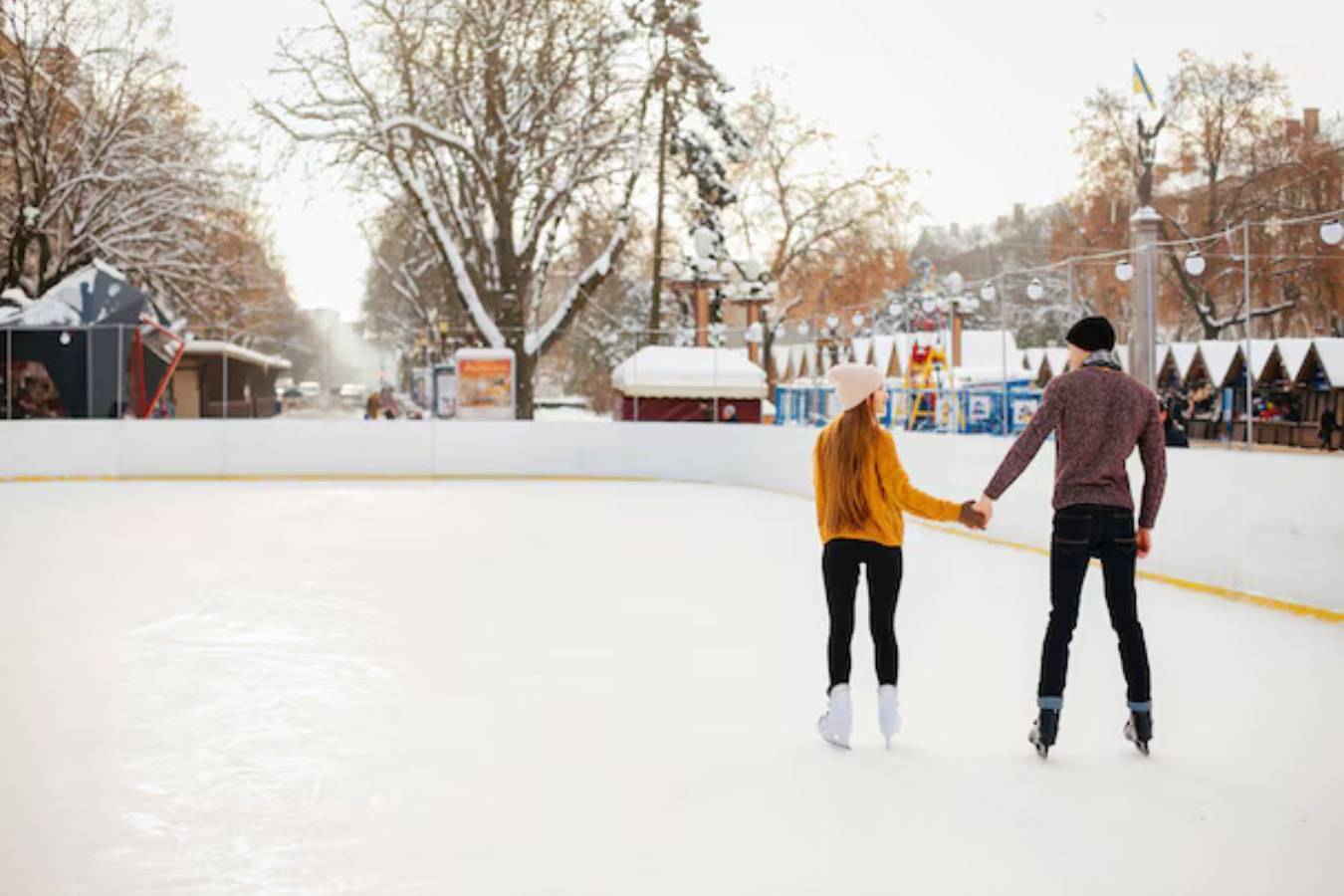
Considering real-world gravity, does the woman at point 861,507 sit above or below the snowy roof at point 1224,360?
below

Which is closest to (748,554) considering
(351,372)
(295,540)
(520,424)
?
(295,540)

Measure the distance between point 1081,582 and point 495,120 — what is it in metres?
27.0

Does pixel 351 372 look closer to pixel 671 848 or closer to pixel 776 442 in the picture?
pixel 776 442

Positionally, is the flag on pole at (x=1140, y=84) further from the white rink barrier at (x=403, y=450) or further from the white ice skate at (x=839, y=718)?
the white ice skate at (x=839, y=718)

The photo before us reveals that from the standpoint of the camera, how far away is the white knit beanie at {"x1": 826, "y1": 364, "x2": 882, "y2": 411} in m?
5.43

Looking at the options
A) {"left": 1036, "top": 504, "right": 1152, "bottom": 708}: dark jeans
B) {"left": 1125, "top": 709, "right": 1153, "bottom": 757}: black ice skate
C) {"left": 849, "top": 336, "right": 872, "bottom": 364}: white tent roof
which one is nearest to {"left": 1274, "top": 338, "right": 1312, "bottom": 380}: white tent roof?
{"left": 1125, "top": 709, "right": 1153, "bottom": 757}: black ice skate

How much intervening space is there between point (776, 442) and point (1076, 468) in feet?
53.2

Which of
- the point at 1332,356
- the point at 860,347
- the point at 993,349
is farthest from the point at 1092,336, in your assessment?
the point at 860,347

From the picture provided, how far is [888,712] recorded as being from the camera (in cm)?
570

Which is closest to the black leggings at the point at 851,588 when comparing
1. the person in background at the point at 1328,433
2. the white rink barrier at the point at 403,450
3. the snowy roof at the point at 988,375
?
the person in background at the point at 1328,433

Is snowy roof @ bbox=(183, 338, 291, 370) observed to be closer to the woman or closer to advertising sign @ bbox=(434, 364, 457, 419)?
advertising sign @ bbox=(434, 364, 457, 419)

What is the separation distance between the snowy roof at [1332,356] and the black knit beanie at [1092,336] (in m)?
8.21

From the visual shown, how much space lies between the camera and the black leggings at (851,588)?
554 cm

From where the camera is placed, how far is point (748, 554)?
42.6 ft
